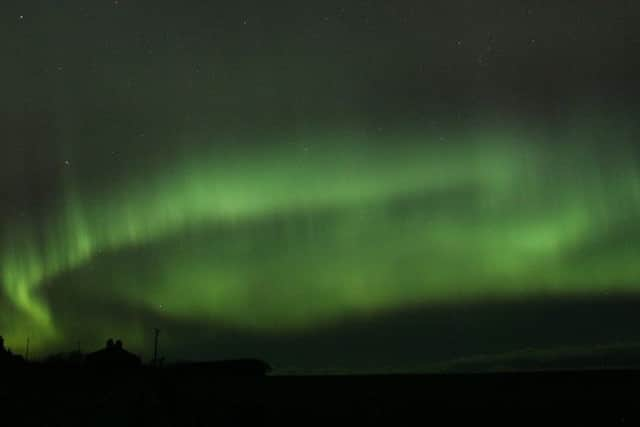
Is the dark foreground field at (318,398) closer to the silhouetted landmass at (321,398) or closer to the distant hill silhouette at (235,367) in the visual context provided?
the silhouetted landmass at (321,398)

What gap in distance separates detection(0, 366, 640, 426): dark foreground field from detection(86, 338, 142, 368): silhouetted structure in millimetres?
21019

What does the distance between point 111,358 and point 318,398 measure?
91.8ft

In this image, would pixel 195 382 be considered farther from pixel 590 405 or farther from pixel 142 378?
pixel 590 405

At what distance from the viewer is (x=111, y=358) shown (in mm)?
45781

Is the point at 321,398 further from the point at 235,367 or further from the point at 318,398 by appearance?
the point at 235,367

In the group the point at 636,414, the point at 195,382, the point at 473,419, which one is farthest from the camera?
the point at 195,382

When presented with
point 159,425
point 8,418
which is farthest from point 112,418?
point 8,418

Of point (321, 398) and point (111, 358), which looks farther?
point (111, 358)

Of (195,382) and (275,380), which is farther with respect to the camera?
(195,382)

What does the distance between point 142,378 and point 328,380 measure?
697 cm

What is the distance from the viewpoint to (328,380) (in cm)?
2095

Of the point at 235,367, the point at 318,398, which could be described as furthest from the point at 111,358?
the point at 318,398

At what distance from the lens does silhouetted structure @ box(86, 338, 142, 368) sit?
45062mm

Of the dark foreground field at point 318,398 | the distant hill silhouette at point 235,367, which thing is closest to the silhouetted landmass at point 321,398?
the dark foreground field at point 318,398
